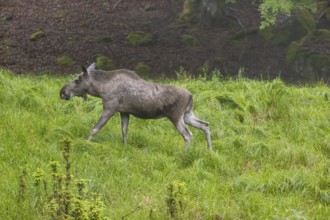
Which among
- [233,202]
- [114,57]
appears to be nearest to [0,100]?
[233,202]

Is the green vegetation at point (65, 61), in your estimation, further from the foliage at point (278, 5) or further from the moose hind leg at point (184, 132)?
the moose hind leg at point (184, 132)

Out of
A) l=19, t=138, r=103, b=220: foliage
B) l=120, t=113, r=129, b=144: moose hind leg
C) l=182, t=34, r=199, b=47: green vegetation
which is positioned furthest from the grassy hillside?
l=182, t=34, r=199, b=47: green vegetation

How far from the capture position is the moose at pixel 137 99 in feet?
30.0

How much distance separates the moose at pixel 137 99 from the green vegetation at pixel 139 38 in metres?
9.51

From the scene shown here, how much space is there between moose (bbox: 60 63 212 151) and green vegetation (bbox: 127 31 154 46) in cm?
951

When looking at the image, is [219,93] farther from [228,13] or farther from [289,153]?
[228,13]

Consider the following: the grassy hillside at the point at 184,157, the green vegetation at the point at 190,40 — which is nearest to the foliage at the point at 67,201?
the grassy hillside at the point at 184,157

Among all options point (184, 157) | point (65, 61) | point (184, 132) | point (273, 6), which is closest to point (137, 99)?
point (184, 132)

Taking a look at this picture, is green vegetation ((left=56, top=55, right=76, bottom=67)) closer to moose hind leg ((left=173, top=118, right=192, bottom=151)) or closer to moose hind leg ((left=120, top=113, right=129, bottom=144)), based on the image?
moose hind leg ((left=120, top=113, right=129, bottom=144))

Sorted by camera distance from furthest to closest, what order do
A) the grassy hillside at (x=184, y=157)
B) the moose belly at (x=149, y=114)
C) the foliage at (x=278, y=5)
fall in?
the foliage at (x=278, y=5)
the moose belly at (x=149, y=114)
the grassy hillside at (x=184, y=157)

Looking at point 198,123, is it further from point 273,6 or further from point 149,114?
point 273,6

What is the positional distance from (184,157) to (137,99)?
129 centimetres

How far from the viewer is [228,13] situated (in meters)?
21.1

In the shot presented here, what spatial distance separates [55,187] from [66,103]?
4828 mm
